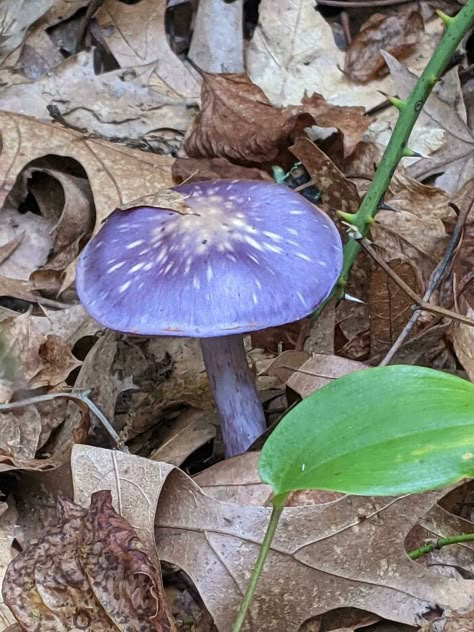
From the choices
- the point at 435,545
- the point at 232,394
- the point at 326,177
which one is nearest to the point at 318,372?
the point at 232,394

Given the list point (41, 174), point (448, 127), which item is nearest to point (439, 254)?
point (448, 127)

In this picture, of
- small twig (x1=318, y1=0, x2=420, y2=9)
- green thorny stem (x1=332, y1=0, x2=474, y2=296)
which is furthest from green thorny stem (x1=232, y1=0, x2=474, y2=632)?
small twig (x1=318, y1=0, x2=420, y2=9)

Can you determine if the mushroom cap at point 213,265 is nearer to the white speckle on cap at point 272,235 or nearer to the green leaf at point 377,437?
the white speckle on cap at point 272,235

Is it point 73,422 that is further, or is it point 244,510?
point 73,422

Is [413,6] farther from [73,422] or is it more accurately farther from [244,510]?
[244,510]

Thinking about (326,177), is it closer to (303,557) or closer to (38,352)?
(38,352)
